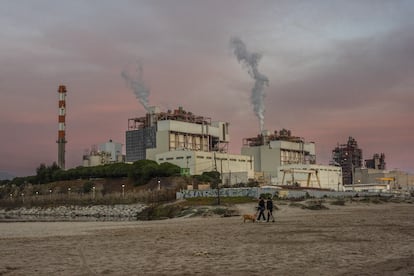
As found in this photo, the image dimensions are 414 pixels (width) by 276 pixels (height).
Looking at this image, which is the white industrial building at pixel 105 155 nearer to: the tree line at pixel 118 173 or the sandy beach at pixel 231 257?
the tree line at pixel 118 173

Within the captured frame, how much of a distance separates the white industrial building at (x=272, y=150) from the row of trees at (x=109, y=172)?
52090mm

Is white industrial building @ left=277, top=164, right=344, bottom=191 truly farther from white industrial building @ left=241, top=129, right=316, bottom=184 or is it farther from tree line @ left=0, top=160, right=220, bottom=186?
tree line @ left=0, top=160, right=220, bottom=186

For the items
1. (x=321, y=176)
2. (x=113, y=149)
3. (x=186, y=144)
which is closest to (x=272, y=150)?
(x=321, y=176)

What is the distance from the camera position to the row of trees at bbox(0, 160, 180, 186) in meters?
130

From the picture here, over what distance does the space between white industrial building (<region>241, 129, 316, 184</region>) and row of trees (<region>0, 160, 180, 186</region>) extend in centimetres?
5209

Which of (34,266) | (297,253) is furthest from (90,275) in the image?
(297,253)

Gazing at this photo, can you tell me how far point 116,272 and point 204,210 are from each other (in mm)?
44342

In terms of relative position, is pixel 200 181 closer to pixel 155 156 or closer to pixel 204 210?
pixel 155 156

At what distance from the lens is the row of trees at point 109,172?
→ 129875mm

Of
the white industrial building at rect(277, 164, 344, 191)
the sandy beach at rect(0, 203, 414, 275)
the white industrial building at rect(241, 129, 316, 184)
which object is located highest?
the white industrial building at rect(241, 129, 316, 184)

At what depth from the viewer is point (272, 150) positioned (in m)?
179

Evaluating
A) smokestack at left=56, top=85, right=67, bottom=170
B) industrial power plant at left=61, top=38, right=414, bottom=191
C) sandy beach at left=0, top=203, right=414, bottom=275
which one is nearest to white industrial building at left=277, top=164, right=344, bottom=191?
industrial power plant at left=61, top=38, right=414, bottom=191

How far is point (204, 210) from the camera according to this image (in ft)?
190

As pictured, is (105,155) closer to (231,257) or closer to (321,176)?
(321,176)
